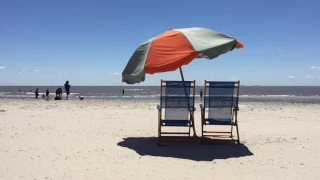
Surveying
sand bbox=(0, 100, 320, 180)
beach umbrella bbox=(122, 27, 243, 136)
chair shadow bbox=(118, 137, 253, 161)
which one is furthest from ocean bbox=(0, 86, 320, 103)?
beach umbrella bbox=(122, 27, 243, 136)

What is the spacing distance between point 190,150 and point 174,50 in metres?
2.05

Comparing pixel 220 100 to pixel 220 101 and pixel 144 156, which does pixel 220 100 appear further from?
pixel 144 156

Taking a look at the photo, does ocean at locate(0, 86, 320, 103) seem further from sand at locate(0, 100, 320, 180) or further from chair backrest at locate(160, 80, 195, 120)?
chair backrest at locate(160, 80, 195, 120)

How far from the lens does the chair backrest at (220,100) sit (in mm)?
6715

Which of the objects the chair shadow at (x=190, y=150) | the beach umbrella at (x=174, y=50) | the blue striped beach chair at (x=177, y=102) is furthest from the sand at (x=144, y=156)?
the beach umbrella at (x=174, y=50)

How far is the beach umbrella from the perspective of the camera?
5.91 m

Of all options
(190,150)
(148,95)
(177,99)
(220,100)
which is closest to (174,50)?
(177,99)

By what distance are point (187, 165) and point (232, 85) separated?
2200 mm

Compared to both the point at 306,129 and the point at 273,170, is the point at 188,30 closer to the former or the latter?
the point at 273,170

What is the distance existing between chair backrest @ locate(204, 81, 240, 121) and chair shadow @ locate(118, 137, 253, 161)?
0.66m

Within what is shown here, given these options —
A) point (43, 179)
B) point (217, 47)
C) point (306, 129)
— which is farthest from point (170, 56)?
point (306, 129)

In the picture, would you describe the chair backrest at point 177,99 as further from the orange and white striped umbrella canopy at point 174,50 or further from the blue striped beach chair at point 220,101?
the orange and white striped umbrella canopy at point 174,50

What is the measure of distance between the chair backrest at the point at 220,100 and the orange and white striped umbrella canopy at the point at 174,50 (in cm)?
92

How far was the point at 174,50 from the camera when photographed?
20.4ft
